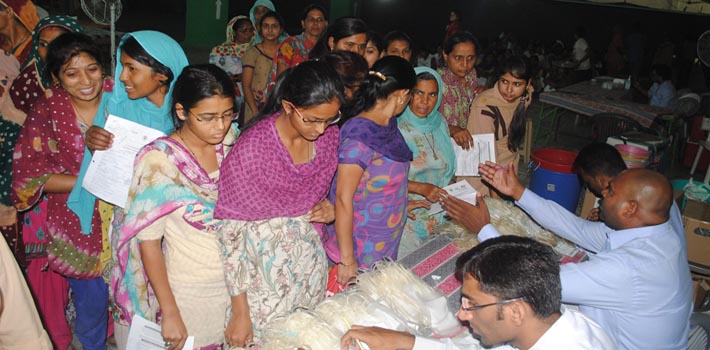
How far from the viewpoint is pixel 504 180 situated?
294cm

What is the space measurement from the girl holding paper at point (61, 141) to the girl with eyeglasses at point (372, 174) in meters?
1.19

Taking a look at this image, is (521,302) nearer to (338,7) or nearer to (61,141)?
(61,141)

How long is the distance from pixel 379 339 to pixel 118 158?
1354 millimetres

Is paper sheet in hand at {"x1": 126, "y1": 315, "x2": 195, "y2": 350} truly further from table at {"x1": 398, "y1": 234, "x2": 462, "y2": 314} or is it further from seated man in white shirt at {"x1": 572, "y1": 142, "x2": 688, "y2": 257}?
seated man in white shirt at {"x1": 572, "y1": 142, "x2": 688, "y2": 257}

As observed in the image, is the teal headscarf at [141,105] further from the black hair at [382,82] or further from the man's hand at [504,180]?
the man's hand at [504,180]

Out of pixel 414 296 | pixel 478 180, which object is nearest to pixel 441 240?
pixel 414 296

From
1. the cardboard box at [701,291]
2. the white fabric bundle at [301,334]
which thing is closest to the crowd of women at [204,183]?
the white fabric bundle at [301,334]

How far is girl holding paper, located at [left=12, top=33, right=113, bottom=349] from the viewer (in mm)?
2328

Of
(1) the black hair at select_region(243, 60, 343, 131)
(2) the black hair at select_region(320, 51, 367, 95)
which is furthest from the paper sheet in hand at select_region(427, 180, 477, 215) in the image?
(1) the black hair at select_region(243, 60, 343, 131)

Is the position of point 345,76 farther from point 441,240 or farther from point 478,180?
point 478,180

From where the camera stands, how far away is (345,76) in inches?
98.6

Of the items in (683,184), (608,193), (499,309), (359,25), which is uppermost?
(359,25)

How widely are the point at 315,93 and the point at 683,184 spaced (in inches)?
173

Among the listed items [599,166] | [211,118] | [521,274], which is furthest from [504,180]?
[211,118]
